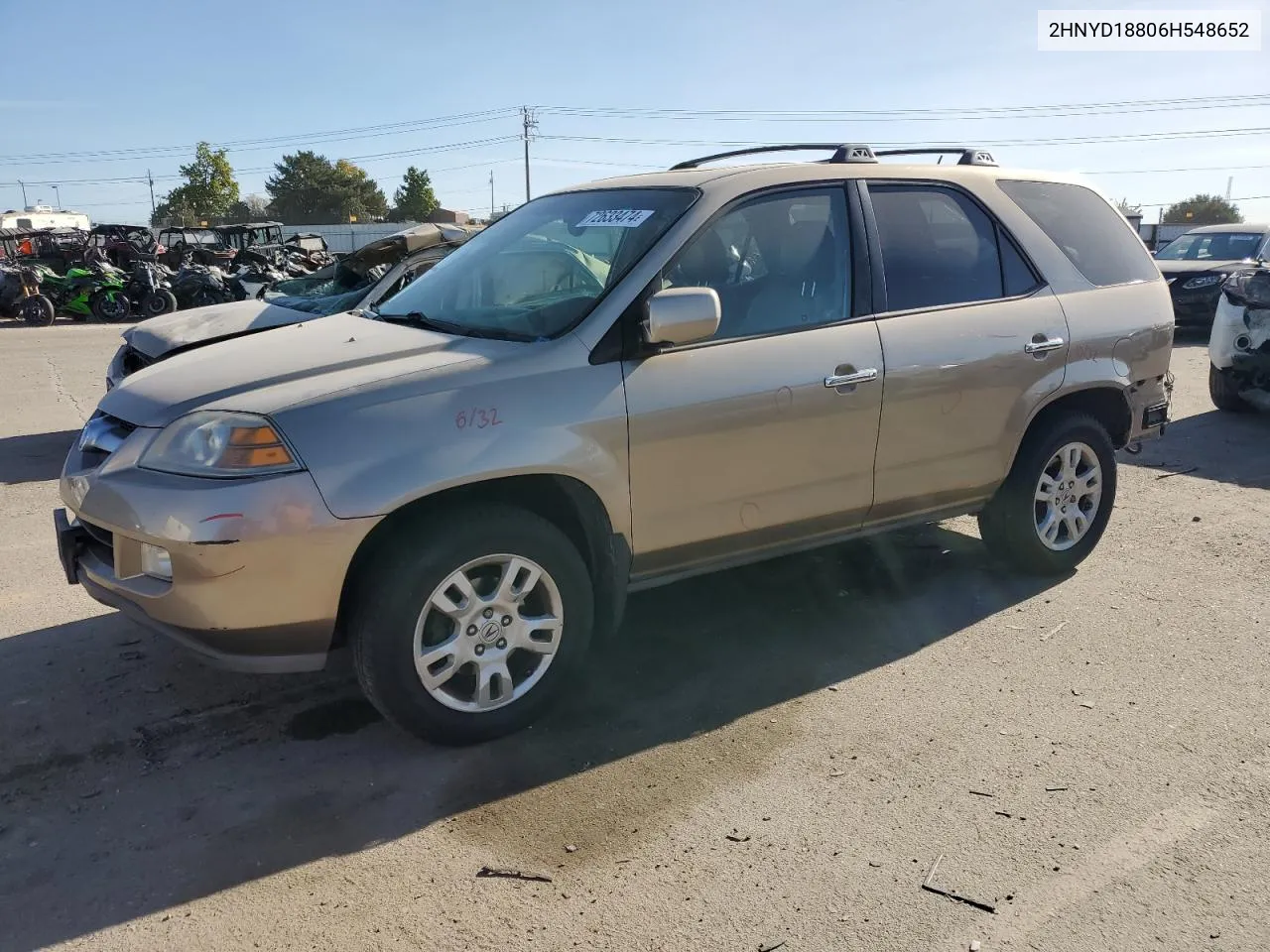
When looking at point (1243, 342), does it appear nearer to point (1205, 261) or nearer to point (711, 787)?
point (711, 787)

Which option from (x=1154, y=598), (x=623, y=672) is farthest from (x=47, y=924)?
(x=1154, y=598)

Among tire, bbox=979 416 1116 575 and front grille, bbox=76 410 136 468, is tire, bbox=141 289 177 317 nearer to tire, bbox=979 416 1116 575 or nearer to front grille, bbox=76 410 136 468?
front grille, bbox=76 410 136 468

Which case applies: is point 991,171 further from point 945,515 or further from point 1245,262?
point 1245,262

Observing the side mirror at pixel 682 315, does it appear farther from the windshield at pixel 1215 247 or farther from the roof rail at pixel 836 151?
the windshield at pixel 1215 247

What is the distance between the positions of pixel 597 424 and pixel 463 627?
810 millimetres

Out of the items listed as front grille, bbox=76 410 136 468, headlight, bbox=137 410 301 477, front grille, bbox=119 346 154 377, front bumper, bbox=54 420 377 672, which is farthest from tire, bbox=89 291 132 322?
headlight, bbox=137 410 301 477

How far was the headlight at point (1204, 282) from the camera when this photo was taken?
47.9ft

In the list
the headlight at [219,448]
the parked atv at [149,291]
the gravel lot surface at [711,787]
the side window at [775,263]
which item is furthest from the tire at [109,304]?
the side window at [775,263]

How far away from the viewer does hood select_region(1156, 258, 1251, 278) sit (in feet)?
48.0

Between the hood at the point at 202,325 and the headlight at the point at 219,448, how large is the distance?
157 inches

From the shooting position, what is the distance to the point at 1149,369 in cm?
504

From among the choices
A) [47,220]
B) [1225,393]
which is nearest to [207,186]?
[47,220]

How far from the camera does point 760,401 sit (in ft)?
12.2

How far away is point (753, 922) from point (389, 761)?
4.50 ft
